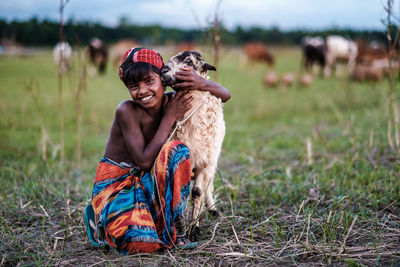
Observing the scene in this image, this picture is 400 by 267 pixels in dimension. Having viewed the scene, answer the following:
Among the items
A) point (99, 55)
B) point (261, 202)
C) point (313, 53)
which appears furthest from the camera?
point (99, 55)

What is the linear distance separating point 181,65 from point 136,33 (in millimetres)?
34689

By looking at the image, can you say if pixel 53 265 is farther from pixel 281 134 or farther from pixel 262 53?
pixel 262 53

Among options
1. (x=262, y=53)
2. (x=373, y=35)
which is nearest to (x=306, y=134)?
(x=373, y=35)

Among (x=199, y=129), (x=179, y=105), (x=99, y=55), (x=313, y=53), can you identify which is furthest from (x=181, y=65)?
(x=99, y=55)

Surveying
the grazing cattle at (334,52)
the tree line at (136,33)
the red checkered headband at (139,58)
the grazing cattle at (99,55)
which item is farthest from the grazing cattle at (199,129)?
the grazing cattle at (99,55)

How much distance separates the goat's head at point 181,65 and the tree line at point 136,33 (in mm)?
1183

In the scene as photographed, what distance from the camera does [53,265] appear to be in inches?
87.3

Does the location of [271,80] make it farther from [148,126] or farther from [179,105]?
[148,126]

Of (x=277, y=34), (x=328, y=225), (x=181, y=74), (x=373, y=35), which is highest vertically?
(x=277, y=34)

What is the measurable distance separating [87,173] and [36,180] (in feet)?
2.46

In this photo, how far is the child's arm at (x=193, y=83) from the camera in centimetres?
245

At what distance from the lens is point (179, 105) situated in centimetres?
251

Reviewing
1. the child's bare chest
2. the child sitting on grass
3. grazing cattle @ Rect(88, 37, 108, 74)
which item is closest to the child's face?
the child sitting on grass

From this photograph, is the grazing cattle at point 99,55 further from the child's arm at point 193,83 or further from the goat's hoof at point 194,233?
the goat's hoof at point 194,233
